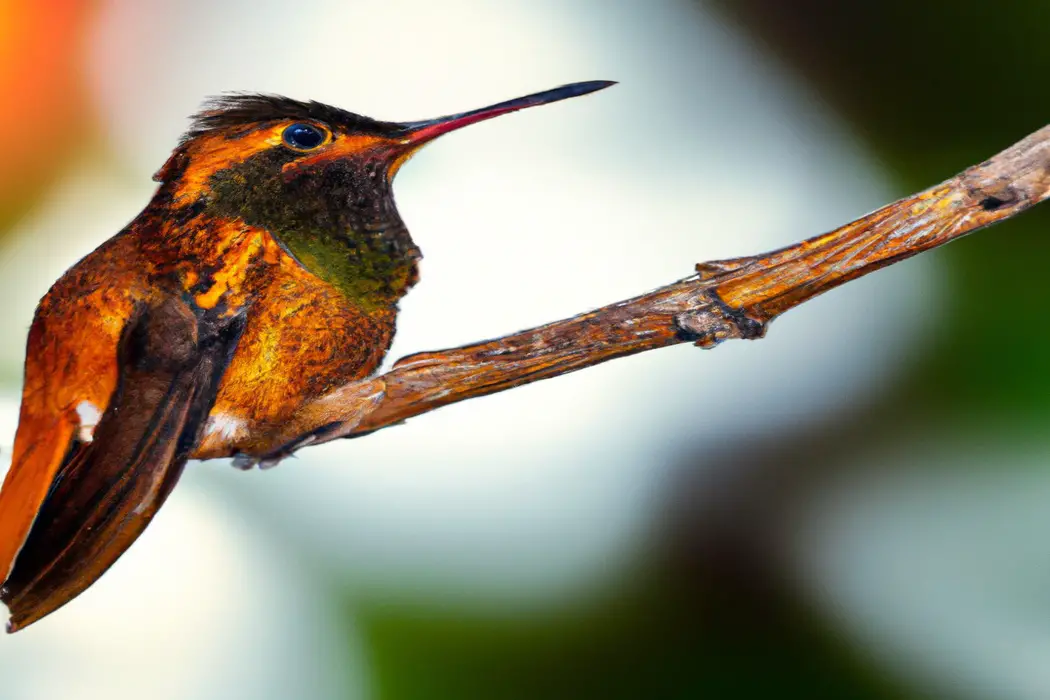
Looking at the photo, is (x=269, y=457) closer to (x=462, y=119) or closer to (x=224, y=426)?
(x=224, y=426)

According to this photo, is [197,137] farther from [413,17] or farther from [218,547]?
[218,547]

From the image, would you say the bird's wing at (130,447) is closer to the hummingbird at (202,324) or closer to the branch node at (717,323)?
the hummingbird at (202,324)

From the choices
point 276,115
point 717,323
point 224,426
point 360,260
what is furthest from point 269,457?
point 717,323

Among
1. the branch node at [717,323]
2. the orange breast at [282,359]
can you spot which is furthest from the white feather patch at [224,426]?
the branch node at [717,323]

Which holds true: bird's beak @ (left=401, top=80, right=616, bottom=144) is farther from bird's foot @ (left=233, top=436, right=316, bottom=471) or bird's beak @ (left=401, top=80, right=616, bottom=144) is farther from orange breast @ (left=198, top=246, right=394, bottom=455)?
bird's foot @ (left=233, top=436, right=316, bottom=471)

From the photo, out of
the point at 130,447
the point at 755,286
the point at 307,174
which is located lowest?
the point at 130,447

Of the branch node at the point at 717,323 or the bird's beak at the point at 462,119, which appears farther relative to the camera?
the bird's beak at the point at 462,119
